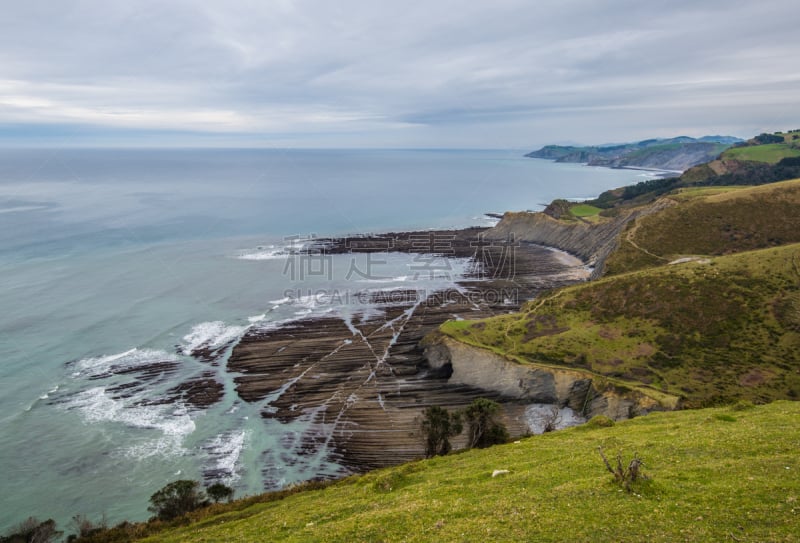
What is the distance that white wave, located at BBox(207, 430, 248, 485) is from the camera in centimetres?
3941

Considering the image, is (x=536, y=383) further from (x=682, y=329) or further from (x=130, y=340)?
(x=130, y=340)

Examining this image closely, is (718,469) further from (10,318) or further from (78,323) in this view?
(10,318)

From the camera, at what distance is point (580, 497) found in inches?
672

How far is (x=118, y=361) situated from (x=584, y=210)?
138 metres

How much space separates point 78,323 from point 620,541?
3012 inches

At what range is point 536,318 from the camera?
2425 inches

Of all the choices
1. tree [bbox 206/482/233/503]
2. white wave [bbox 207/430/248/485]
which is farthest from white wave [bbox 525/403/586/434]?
tree [bbox 206/482/233/503]

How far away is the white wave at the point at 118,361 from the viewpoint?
55688 millimetres

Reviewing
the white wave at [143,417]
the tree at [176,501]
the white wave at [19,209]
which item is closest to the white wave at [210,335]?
the white wave at [143,417]

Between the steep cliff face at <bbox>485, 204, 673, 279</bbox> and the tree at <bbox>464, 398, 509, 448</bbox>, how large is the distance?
74.9m

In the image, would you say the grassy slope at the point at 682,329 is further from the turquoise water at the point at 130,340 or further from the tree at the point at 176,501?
the tree at the point at 176,501

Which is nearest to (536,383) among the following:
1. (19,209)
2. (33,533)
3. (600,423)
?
(600,423)

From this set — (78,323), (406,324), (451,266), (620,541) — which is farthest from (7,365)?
(451,266)

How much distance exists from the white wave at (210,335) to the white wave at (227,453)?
21033 mm
